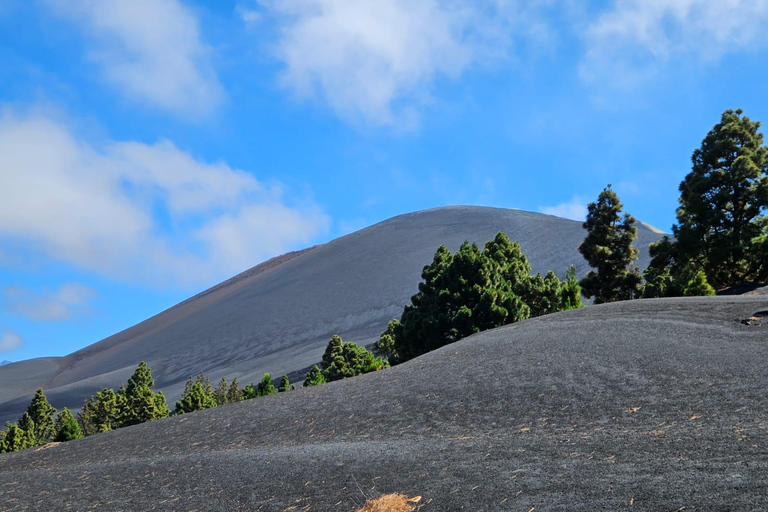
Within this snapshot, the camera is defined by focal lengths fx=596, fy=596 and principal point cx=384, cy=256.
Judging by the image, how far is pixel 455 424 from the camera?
10.7 m

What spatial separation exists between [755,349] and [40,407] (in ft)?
135

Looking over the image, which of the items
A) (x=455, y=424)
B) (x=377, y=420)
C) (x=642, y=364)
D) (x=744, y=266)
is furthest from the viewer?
(x=744, y=266)

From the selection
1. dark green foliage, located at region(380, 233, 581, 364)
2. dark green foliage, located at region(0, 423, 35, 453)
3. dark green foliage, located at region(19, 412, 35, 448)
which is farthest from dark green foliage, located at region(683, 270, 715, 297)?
dark green foliage, located at region(19, 412, 35, 448)

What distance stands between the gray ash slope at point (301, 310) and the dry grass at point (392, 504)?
185 feet

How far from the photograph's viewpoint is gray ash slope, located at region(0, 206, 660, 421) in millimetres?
80562

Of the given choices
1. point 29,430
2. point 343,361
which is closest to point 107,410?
point 29,430

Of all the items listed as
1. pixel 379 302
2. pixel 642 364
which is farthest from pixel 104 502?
pixel 379 302

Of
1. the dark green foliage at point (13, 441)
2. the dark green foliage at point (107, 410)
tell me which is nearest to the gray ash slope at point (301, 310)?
the dark green foliage at point (107, 410)

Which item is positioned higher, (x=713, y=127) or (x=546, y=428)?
(x=713, y=127)

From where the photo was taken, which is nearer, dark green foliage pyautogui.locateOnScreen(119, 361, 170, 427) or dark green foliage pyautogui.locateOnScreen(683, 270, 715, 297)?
dark green foliage pyautogui.locateOnScreen(683, 270, 715, 297)

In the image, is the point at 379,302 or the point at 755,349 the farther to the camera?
the point at 379,302

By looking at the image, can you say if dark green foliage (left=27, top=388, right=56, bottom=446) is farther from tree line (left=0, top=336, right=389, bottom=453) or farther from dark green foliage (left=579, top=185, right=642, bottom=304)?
dark green foliage (left=579, top=185, right=642, bottom=304)

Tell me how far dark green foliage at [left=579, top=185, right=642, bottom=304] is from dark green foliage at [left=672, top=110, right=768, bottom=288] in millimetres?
3458

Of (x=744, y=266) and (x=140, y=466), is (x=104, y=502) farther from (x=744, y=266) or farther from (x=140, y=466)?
(x=744, y=266)
